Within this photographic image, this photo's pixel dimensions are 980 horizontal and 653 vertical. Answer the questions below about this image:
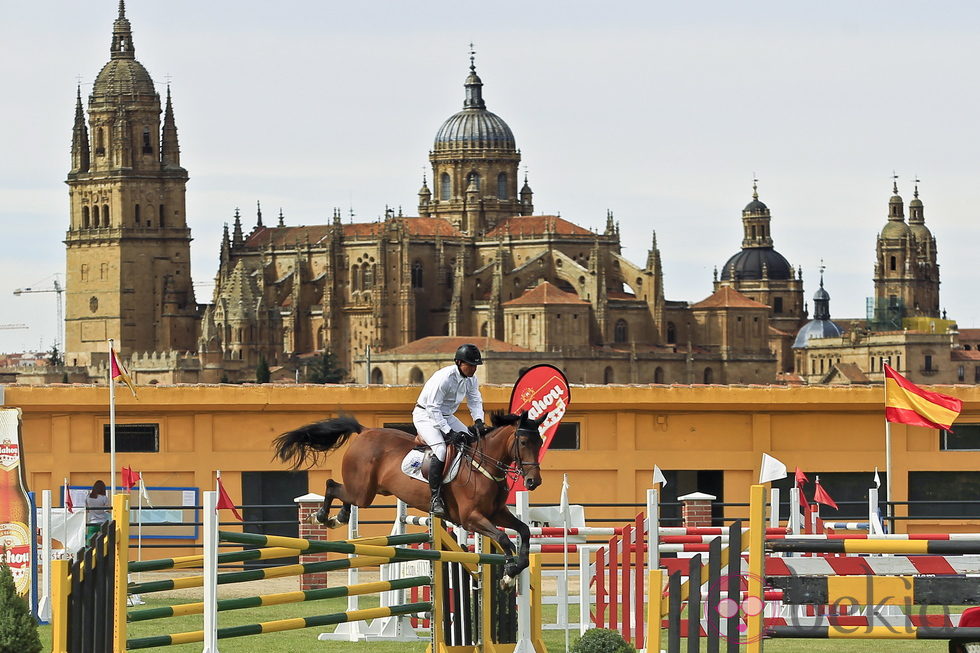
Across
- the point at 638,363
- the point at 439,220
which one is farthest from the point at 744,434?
the point at 439,220

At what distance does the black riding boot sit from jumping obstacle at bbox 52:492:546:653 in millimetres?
473

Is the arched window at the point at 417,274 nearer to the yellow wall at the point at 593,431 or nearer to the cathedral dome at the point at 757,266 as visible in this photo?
the cathedral dome at the point at 757,266

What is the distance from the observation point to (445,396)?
12.9 meters

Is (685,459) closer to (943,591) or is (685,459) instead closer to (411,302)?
(943,591)

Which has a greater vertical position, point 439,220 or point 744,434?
point 439,220

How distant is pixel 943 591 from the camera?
9.31 metres

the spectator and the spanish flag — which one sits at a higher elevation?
the spanish flag

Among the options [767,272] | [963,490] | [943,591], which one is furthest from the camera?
[767,272]

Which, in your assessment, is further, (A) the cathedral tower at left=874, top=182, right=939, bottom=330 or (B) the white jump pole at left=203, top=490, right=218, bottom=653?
(A) the cathedral tower at left=874, top=182, right=939, bottom=330

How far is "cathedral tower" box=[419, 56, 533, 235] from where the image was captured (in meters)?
142

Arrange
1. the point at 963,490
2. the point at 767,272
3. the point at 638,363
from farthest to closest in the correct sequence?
the point at 767,272 → the point at 638,363 → the point at 963,490

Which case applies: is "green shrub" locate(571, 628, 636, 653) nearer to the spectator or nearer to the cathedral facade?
the spectator

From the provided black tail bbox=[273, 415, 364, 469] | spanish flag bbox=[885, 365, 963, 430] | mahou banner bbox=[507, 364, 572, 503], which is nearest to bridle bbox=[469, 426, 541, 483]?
black tail bbox=[273, 415, 364, 469]

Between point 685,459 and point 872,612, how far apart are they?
15.5m
